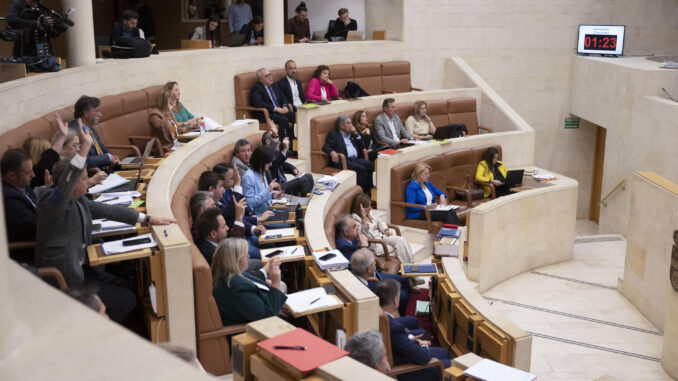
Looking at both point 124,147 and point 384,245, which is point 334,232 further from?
point 124,147

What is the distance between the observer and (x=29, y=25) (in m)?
6.75

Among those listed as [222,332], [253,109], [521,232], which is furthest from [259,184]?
[521,232]

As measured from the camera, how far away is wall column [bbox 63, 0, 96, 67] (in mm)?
7812

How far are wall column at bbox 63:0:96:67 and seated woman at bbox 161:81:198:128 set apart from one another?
863 millimetres

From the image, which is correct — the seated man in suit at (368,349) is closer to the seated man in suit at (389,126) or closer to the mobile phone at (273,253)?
the mobile phone at (273,253)

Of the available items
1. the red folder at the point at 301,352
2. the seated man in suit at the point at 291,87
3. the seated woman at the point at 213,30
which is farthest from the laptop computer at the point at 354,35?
the red folder at the point at 301,352

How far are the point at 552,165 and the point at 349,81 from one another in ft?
16.2

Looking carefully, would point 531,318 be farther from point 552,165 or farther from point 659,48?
point 659,48

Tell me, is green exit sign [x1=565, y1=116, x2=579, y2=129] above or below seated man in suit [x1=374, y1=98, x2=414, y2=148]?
below

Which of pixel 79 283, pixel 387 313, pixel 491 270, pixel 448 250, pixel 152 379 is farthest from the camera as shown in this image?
pixel 491 270

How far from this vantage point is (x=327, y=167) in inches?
386

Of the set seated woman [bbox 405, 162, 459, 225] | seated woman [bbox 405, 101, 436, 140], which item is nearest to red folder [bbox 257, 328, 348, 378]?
seated woman [bbox 405, 162, 459, 225]

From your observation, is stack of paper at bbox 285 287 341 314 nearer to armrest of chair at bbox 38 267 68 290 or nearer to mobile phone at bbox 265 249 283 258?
mobile phone at bbox 265 249 283 258

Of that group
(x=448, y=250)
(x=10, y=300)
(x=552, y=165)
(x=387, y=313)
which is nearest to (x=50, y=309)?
(x=10, y=300)
